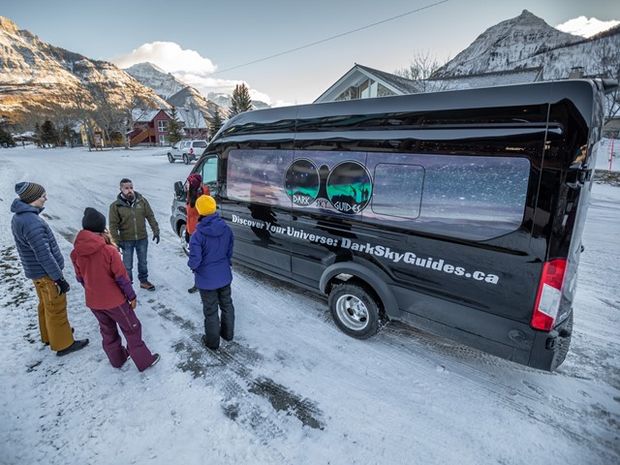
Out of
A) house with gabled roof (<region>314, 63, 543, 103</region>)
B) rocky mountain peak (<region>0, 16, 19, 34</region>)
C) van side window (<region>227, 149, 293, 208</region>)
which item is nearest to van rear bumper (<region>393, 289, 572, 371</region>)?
van side window (<region>227, 149, 293, 208</region>)

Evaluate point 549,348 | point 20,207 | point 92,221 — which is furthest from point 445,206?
point 20,207

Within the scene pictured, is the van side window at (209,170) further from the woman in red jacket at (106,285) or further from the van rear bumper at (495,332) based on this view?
the van rear bumper at (495,332)

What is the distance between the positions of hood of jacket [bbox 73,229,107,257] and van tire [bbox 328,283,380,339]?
97.0 inches

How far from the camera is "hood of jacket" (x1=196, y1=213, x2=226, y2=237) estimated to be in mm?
2969

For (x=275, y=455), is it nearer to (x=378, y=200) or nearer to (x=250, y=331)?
(x=250, y=331)

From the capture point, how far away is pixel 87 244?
101 inches

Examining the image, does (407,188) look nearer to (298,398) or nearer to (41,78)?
(298,398)

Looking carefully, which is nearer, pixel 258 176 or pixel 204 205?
pixel 204 205

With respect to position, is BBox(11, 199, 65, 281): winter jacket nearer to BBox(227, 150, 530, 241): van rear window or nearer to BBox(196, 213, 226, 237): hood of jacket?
BBox(196, 213, 226, 237): hood of jacket

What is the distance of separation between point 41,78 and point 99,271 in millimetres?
210544

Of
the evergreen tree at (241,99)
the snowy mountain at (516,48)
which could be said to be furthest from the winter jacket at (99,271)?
the snowy mountain at (516,48)

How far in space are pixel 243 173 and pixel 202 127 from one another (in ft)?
220

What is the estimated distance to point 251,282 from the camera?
4977mm

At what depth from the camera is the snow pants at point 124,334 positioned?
112 inches
